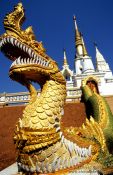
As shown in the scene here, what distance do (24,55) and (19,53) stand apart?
0.07m

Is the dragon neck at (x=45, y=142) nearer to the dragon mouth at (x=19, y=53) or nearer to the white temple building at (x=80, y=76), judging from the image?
the dragon mouth at (x=19, y=53)

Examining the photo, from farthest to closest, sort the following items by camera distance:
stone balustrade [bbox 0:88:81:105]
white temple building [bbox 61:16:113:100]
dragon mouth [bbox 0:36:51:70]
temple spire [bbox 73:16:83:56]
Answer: temple spire [bbox 73:16:83:56], white temple building [bbox 61:16:113:100], stone balustrade [bbox 0:88:81:105], dragon mouth [bbox 0:36:51:70]

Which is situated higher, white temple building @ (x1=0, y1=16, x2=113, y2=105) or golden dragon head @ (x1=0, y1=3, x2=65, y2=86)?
white temple building @ (x1=0, y1=16, x2=113, y2=105)

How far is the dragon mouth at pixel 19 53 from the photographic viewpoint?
10.00 ft

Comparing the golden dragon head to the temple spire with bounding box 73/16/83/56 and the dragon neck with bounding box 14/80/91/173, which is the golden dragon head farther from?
the temple spire with bounding box 73/16/83/56

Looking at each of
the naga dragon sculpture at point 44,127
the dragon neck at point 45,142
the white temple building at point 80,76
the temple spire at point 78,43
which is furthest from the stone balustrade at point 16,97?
the temple spire at point 78,43

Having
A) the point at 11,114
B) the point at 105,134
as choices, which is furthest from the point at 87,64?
the point at 105,134

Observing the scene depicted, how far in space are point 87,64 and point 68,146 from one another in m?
25.9

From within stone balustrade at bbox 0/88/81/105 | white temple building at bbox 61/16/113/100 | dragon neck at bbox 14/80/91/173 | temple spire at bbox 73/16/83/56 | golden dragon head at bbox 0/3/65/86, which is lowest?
dragon neck at bbox 14/80/91/173

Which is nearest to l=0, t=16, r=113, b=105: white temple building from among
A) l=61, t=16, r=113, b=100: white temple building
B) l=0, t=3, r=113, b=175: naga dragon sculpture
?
l=61, t=16, r=113, b=100: white temple building

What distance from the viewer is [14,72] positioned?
3.02 m

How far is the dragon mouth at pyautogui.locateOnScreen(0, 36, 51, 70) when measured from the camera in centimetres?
305

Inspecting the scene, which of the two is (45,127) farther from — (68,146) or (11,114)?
(11,114)

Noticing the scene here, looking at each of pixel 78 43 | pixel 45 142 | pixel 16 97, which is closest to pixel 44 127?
pixel 45 142
